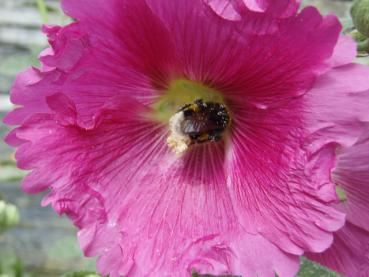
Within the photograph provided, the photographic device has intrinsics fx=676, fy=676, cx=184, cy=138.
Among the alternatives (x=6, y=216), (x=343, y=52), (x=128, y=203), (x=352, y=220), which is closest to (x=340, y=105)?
(x=343, y=52)

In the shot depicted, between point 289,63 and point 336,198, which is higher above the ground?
point 289,63

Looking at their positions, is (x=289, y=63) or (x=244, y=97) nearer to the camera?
(x=289, y=63)

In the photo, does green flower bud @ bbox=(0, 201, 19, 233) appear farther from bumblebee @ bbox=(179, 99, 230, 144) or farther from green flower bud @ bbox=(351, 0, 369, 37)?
green flower bud @ bbox=(351, 0, 369, 37)

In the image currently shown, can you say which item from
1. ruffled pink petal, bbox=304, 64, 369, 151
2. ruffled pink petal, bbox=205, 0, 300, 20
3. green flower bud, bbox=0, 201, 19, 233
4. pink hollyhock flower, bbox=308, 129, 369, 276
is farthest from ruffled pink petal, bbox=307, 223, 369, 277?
green flower bud, bbox=0, 201, 19, 233

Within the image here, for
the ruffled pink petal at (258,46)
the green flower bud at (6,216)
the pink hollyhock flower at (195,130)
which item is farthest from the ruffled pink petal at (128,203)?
the green flower bud at (6,216)

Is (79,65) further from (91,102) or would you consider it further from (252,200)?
(252,200)

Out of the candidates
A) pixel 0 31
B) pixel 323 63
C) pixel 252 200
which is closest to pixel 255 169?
pixel 252 200

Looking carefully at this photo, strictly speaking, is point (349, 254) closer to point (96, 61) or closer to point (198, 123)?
point (198, 123)
